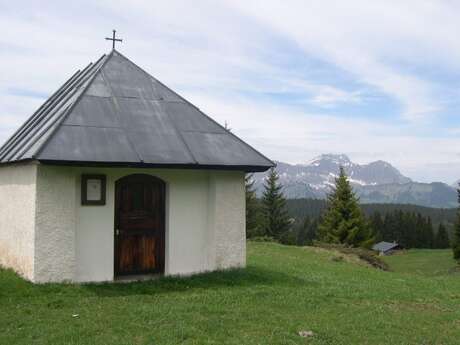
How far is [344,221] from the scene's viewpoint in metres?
50.9

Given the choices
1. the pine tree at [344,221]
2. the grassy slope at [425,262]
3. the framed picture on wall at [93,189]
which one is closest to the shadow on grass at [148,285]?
the framed picture on wall at [93,189]

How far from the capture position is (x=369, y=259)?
29031 millimetres

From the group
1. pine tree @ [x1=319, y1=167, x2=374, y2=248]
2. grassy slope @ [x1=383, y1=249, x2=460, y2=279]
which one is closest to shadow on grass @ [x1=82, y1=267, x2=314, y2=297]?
pine tree @ [x1=319, y1=167, x2=374, y2=248]

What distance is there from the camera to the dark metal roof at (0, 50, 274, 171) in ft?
35.7

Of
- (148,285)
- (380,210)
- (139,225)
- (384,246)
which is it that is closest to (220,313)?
(148,285)

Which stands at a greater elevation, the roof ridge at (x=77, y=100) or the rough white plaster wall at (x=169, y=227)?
the roof ridge at (x=77, y=100)

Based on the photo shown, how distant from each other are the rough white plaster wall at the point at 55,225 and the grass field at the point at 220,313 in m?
0.41

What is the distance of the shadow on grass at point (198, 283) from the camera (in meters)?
10.8

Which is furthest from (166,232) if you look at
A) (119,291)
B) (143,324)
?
(143,324)

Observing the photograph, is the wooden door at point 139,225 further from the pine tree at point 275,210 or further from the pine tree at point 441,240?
the pine tree at point 441,240

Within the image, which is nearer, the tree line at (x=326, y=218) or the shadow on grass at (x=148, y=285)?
the shadow on grass at (x=148, y=285)

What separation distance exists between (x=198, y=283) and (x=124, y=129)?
3743 millimetres

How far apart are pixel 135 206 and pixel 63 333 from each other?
4.66 meters

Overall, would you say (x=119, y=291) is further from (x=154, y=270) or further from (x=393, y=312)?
(x=393, y=312)
